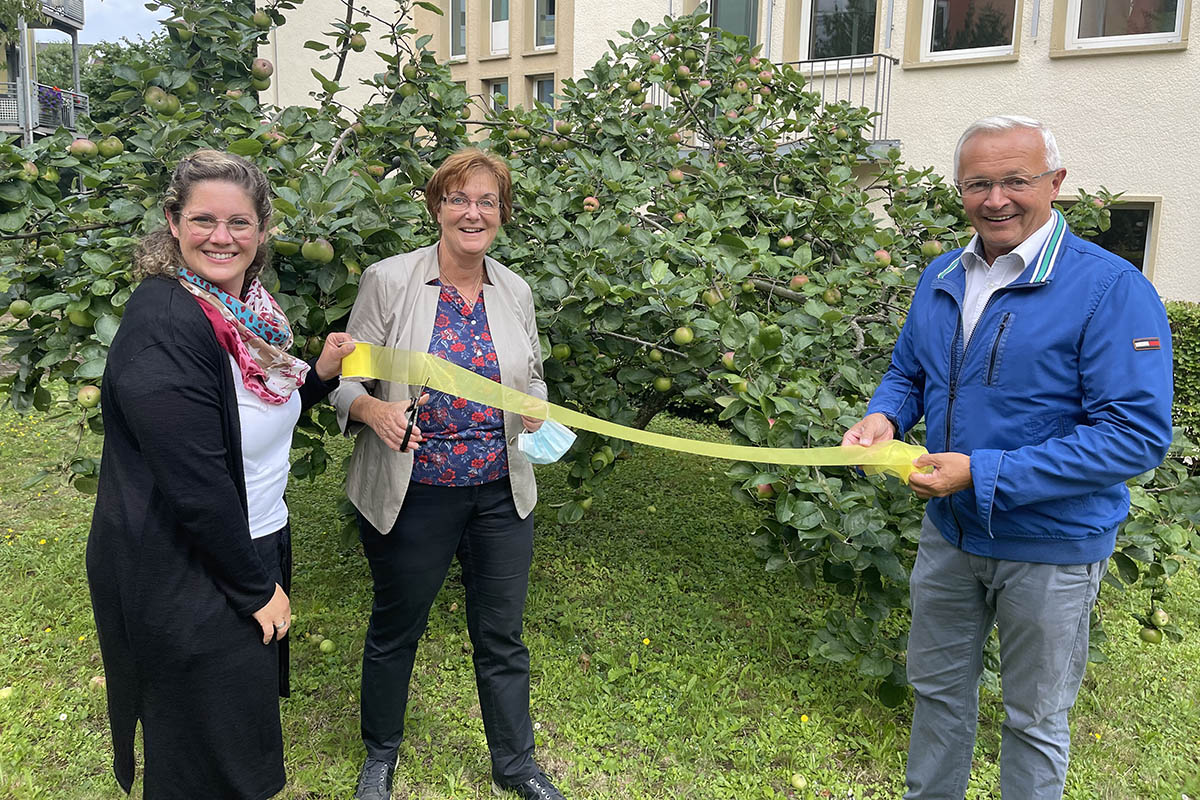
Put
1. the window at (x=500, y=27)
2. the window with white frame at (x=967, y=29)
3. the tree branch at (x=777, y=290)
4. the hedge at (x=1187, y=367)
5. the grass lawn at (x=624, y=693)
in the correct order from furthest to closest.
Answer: the window at (x=500, y=27) → the window with white frame at (x=967, y=29) → the hedge at (x=1187, y=367) → the tree branch at (x=777, y=290) → the grass lawn at (x=624, y=693)

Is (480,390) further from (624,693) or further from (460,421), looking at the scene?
(624,693)

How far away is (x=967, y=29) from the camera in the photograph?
29.5 feet

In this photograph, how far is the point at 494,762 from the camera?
264 cm

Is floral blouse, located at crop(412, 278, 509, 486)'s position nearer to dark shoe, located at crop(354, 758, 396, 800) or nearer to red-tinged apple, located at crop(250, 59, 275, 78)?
dark shoe, located at crop(354, 758, 396, 800)

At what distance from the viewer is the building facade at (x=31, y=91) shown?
83.5 ft

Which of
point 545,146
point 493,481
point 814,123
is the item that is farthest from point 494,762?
point 814,123

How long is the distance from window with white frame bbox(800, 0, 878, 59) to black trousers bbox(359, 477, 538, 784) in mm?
8959

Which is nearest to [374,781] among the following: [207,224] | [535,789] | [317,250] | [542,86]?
[535,789]

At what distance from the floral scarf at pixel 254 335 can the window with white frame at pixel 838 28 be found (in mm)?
9204

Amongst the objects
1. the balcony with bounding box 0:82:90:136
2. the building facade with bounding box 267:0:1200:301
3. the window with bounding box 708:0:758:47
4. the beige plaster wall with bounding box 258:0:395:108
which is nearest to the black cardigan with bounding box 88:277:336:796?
the building facade with bounding box 267:0:1200:301

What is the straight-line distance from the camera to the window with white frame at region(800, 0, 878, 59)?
965 cm

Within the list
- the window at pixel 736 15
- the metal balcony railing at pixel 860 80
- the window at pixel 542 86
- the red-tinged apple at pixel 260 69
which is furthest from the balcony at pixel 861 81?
the window at pixel 542 86

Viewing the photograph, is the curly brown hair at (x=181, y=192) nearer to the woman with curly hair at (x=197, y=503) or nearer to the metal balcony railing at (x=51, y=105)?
the woman with curly hair at (x=197, y=503)

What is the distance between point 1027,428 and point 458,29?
66.4 ft
